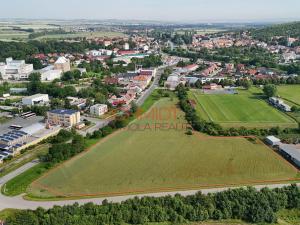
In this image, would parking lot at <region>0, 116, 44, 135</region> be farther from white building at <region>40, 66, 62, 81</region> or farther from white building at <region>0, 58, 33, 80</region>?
white building at <region>0, 58, 33, 80</region>

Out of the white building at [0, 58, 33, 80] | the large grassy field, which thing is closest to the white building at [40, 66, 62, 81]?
the white building at [0, 58, 33, 80]

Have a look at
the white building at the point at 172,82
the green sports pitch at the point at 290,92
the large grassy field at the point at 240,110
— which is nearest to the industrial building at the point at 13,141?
the large grassy field at the point at 240,110

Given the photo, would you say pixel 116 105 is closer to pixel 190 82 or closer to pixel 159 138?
pixel 159 138

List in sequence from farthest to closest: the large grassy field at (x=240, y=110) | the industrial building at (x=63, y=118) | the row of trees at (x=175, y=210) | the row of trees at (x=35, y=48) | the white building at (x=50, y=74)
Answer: the row of trees at (x=35, y=48) → the white building at (x=50, y=74) → the large grassy field at (x=240, y=110) → the industrial building at (x=63, y=118) → the row of trees at (x=175, y=210)

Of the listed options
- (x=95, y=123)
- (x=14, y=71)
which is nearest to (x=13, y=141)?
(x=95, y=123)

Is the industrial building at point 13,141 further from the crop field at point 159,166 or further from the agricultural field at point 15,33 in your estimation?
the agricultural field at point 15,33

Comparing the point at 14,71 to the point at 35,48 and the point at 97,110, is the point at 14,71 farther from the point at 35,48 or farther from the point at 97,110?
the point at 97,110

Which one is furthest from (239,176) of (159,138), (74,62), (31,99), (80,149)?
(74,62)
